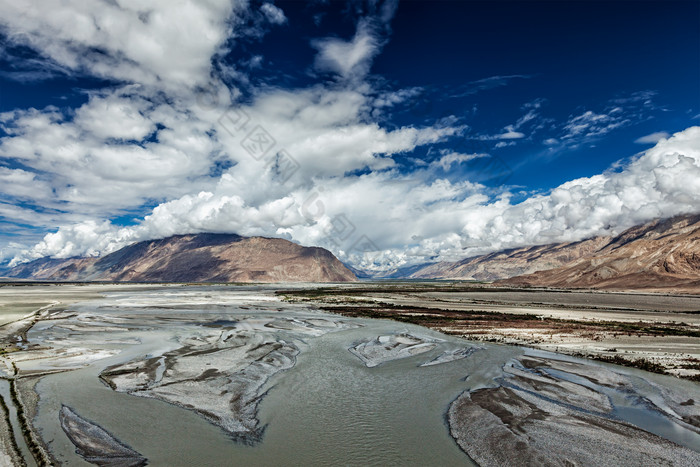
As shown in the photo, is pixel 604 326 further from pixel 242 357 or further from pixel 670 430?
pixel 242 357

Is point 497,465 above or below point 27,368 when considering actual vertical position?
below

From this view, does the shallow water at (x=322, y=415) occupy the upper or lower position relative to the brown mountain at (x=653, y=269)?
lower

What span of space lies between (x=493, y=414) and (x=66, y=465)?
14244mm

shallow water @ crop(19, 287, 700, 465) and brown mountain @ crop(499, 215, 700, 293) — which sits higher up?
brown mountain @ crop(499, 215, 700, 293)

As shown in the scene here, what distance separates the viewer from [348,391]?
16969mm

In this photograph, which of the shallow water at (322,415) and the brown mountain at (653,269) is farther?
the brown mountain at (653,269)

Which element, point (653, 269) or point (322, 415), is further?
point (653, 269)

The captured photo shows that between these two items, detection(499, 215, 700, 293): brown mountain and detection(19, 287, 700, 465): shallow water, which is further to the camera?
detection(499, 215, 700, 293): brown mountain

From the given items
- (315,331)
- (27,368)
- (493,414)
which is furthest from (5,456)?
(315,331)

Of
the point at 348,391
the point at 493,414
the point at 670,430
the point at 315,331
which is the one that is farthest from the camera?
the point at 315,331

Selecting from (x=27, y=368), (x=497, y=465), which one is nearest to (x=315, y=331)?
(x=27, y=368)

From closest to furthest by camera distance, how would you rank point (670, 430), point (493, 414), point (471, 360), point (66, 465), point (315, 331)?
point (66, 465)
point (670, 430)
point (493, 414)
point (471, 360)
point (315, 331)

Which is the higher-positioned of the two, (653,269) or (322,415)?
(653,269)

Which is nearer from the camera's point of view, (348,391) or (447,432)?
(447,432)
